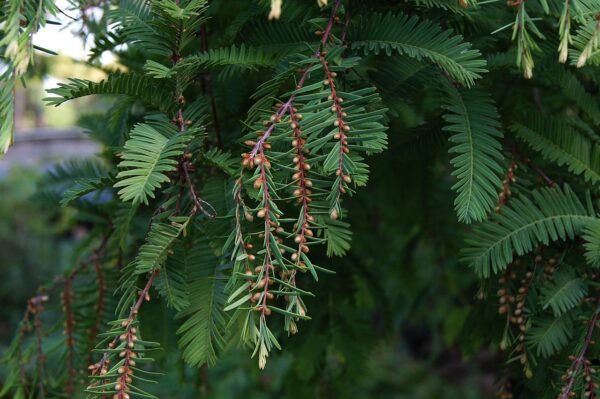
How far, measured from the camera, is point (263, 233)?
0.69 meters

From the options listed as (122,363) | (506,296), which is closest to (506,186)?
(506,296)

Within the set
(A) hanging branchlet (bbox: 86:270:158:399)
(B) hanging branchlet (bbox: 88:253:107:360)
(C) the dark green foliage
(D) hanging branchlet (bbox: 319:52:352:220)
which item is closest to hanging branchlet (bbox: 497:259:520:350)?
(C) the dark green foliage

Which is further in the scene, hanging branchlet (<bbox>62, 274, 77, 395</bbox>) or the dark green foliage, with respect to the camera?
hanging branchlet (<bbox>62, 274, 77, 395</bbox>)

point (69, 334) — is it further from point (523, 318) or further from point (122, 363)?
point (523, 318)

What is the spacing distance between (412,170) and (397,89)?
549 millimetres

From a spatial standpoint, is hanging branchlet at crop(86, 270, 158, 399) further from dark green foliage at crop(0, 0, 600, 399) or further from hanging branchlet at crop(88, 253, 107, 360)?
hanging branchlet at crop(88, 253, 107, 360)

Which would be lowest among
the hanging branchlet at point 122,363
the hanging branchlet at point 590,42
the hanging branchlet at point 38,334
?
the hanging branchlet at point 122,363

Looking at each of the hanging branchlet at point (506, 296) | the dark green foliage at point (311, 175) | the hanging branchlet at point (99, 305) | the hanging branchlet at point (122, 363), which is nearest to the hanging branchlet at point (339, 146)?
the dark green foliage at point (311, 175)

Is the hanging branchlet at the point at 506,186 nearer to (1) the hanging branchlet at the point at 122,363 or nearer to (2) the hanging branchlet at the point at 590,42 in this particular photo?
(2) the hanging branchlet at the point at 590,42

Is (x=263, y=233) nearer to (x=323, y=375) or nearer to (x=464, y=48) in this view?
Answer: (x=464, y=48)

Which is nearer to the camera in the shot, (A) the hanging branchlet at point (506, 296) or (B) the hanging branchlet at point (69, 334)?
(A) the hanging branchlet at point (506, 296)

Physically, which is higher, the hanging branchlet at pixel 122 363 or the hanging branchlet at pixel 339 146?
the hanging branchlet at pixel 339 146

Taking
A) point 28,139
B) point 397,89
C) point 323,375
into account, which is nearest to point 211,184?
point 397,89

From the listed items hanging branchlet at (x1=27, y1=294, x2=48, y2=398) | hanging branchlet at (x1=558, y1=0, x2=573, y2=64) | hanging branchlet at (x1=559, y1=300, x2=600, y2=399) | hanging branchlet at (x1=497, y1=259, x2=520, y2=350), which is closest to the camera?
hanging branchlet at (x1=558, y1=0, x2=573, y2=64)
